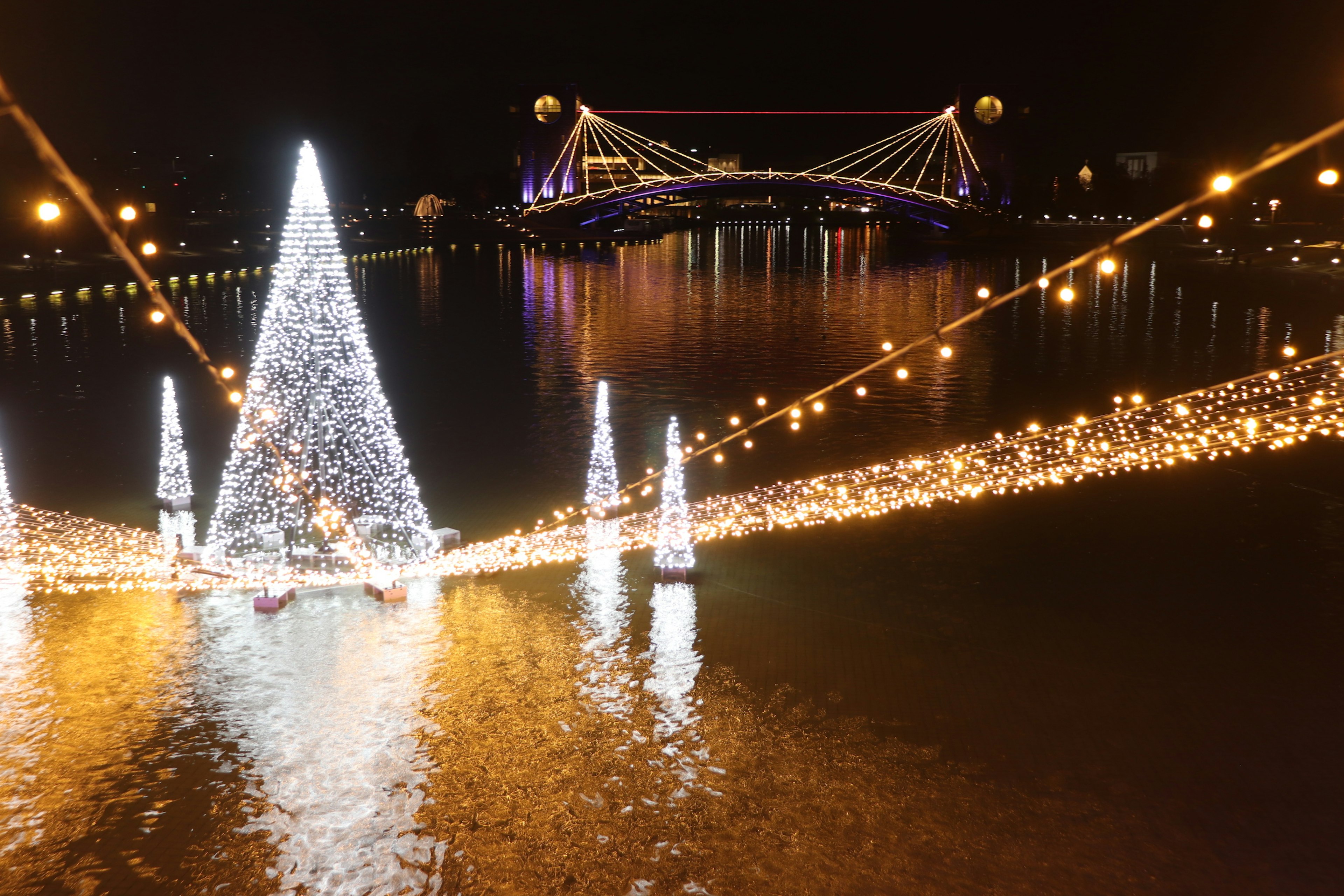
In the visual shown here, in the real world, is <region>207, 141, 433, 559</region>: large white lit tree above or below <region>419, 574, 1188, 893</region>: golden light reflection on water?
above

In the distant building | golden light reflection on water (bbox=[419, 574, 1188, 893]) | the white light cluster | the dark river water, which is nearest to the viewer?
golden light reflection on water (bbox=[419, 574, 1188, 893])

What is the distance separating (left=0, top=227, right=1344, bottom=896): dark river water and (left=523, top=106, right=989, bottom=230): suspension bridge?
4893cm

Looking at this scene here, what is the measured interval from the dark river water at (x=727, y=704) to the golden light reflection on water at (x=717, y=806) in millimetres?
17

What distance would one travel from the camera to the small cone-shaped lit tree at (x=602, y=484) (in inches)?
324

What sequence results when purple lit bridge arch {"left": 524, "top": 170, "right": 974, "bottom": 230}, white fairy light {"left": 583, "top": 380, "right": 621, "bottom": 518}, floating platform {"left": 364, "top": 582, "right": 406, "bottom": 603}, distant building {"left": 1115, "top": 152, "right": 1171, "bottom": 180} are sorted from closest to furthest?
floating platform {"left": 364, "top": 582, "right": 406, "bottom": 603}
white fairy light {"left": 583, "top": 380, "right": 621, "bottom": 518}
purple lit bridge arch {"left": 524, "top": 170, "right": 974, "bottom": 230}
distant building {"left": 1115, "top": 152, "right": 1171, "bottom": 180}

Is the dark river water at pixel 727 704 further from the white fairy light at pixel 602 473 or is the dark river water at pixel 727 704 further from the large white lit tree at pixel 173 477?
the white fairy light at pixel 602 473

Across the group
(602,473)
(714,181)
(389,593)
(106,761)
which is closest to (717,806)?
(106,761)

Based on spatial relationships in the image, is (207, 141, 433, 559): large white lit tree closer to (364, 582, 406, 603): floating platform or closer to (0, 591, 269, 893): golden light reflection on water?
(364, 582, 406, 603): floating platform

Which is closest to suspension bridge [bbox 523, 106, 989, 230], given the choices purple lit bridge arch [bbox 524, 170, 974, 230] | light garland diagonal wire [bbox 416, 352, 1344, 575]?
purple lit bridge arch [bbox 524, 170, 974, 230]

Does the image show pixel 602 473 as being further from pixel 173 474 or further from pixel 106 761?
pixel 106 761

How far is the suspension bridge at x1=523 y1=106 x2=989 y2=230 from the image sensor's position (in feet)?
191

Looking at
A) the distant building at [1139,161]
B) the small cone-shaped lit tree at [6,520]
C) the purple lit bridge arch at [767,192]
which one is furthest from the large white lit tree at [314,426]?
the distant building at [1139,161]

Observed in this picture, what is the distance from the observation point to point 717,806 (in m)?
4.51

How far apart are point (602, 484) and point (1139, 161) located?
81.3 metres
